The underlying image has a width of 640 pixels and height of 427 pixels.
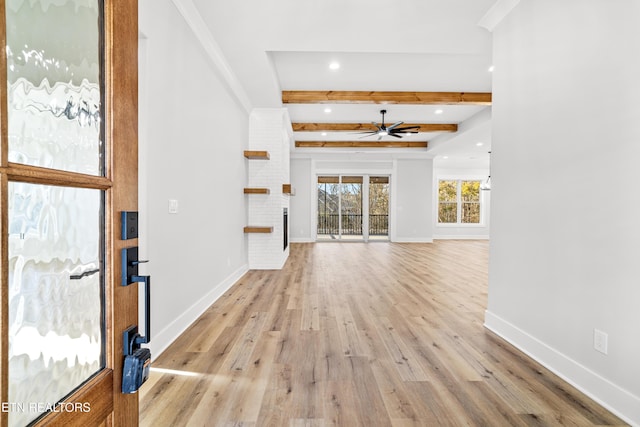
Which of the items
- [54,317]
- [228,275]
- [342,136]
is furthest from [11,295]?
[342,136]

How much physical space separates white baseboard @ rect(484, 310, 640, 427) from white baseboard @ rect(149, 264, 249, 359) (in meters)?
2.67

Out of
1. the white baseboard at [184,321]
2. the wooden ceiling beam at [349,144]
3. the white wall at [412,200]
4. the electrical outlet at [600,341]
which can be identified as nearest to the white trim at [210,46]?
the white baseboard at [184,321]

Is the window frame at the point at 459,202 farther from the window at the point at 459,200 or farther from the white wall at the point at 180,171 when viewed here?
the white wall at the point at 180,171

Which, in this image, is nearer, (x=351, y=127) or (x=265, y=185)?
(x=265, y=185)

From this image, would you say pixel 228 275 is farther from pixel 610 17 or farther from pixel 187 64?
pixel 610 17

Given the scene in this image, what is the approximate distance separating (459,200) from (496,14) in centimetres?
961

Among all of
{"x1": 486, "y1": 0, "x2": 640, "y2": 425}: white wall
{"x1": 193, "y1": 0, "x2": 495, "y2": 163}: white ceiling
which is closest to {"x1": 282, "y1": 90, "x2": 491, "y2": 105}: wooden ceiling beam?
{"x1": 193, "y1": 0, "x2": 495, "y2": 163}: white ceiling

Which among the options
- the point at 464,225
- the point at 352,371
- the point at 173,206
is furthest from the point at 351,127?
the point at 464,225

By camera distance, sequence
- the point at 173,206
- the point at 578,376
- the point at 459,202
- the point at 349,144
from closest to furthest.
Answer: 1. the point at 578,376
2. the point at 173,206
3. the point at 349,144
4. the point at 459,202

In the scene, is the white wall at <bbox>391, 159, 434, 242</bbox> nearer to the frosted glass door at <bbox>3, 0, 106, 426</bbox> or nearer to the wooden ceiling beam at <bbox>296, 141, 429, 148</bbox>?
the wooden ceiling beam at <bbox>296, 141, 429, 148</bbox>

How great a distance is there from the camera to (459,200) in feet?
38.0

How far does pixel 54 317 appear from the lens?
624 millimetres

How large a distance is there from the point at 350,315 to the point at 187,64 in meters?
2.76

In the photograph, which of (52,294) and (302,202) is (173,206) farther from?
(302,202)
